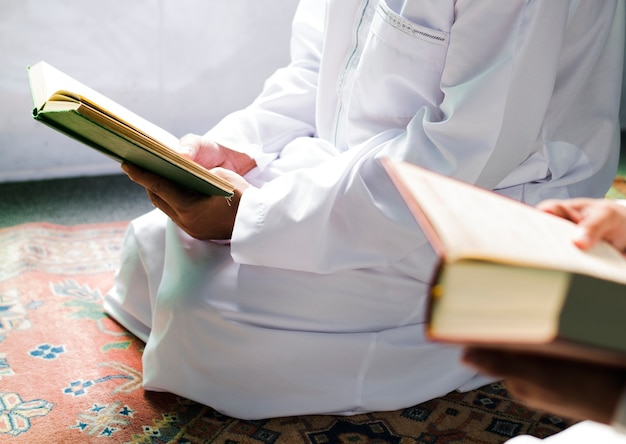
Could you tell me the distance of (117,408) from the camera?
1.49m

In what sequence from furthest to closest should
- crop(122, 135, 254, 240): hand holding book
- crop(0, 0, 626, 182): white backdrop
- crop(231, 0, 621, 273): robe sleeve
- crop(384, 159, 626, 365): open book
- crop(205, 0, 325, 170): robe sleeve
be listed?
1. crop(0, 0, 626, 182): white backdrop
2. crop(205, 0, 325, 170): robe sleeve
3. crop(122, 135, 254, 240): hand holding book
4. crop(231, 0, 621, 273): robe sleeve
5. crop(384, 159, 626, 365): open book

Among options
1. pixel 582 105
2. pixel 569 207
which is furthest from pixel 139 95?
pixel 569 207

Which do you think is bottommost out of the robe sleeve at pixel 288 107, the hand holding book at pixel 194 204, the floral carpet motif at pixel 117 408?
the floral carpet motif at pixel 117 408

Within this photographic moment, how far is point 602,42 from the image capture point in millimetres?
1330

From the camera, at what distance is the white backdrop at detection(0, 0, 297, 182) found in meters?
2.66

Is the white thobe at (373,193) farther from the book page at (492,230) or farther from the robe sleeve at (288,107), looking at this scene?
the book page at (492,230)

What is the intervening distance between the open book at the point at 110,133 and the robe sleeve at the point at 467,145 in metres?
0.14

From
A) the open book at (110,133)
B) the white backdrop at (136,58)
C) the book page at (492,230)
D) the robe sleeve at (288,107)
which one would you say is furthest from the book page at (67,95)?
the white backdrop at (136,58)

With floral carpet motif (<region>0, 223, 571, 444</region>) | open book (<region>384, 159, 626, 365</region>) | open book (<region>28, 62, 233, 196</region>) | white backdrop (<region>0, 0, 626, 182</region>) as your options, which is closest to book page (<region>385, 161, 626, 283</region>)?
open book (<region>384, 159, 626, 365</region>)

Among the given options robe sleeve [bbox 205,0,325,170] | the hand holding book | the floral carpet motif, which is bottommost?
the floral carpet motif

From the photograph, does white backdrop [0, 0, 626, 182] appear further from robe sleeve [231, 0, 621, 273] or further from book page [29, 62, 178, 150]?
robe sleeve [231, 0, 621, 273]

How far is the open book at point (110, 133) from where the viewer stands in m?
1.09

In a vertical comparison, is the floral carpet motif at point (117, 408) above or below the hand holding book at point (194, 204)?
below

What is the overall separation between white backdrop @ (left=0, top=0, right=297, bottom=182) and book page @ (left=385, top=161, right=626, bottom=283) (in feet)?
7.86
